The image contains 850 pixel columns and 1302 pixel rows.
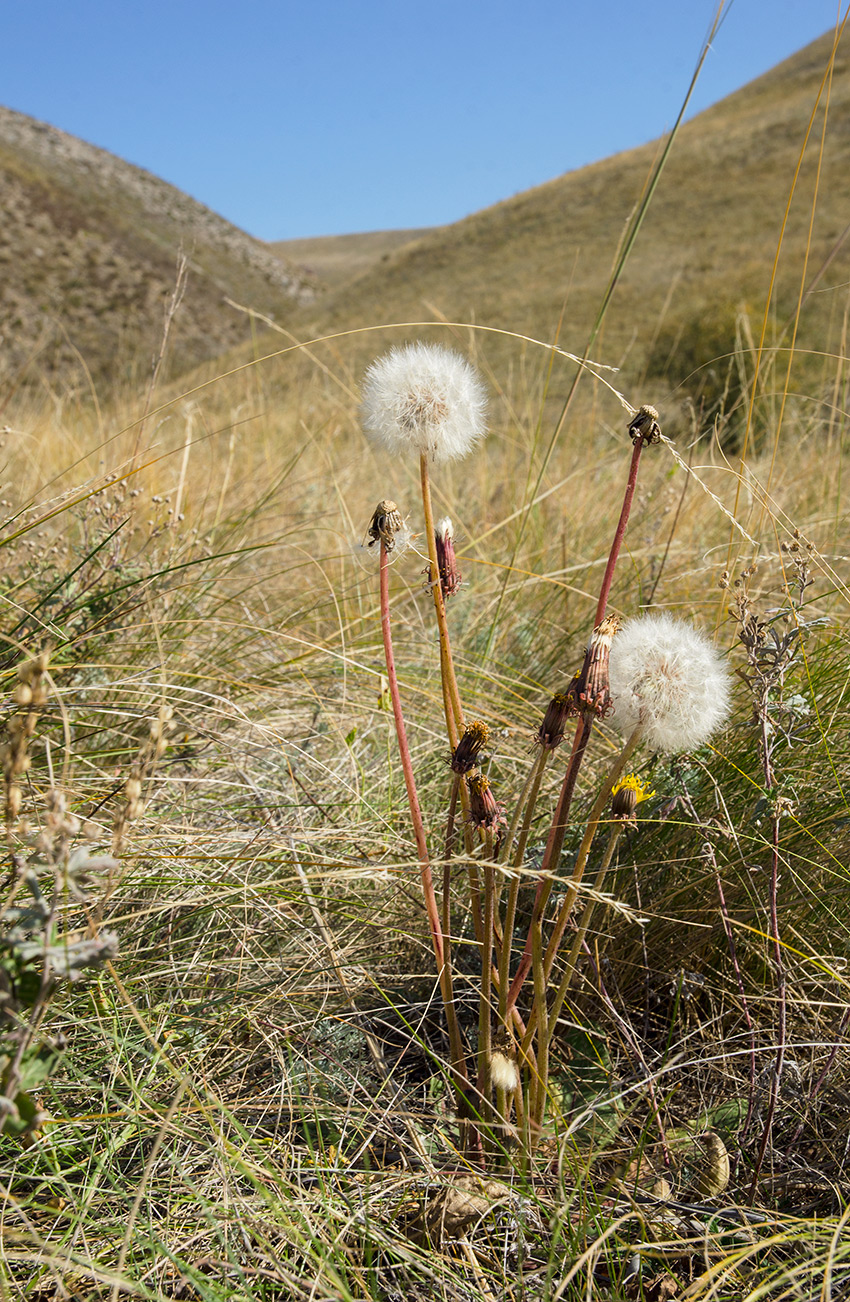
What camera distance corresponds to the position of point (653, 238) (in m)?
23.0

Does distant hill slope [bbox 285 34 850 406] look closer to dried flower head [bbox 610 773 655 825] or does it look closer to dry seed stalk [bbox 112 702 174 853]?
dried flower head [bbox 610 773 655 825]

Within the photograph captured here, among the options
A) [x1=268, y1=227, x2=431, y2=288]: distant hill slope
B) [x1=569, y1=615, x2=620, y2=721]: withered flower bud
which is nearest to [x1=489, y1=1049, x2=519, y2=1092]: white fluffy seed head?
[x1=569, y1=615, x2=620, y2=721]: withered flower bud

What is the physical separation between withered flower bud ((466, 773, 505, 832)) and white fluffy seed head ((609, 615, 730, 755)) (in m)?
0.18

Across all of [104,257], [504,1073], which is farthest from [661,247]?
[504,1073]

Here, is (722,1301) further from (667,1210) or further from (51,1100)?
(51,1100)

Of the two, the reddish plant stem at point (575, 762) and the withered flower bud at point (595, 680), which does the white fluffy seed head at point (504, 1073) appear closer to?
the reddish plant stem at point (575, 762)

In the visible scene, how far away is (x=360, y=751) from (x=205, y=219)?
51629mm

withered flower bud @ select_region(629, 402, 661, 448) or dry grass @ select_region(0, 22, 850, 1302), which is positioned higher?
withered flower bud @ select_region(629, 402, 661, 448)

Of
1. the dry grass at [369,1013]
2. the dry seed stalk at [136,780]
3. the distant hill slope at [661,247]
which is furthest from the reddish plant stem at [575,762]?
the distant hill slope at [661,247]

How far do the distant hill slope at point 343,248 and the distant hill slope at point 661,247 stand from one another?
135ft

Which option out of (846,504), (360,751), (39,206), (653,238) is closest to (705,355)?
(846,504)

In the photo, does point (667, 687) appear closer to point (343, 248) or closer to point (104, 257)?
point (104, 257)

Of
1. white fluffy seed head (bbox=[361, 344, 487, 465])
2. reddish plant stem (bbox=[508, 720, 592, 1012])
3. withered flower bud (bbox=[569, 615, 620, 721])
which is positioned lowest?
reddish plant stem (bbox=[508, 720, 592, 1012])

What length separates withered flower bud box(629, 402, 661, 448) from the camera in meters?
0.82
